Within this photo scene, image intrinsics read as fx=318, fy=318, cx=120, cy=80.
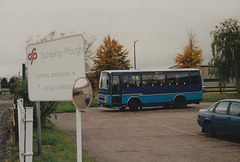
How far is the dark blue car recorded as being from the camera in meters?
10.4

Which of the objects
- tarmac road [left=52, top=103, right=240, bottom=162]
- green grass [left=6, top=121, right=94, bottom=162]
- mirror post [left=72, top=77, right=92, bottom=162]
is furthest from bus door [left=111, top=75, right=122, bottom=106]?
mirror post [left=72, top=77, right=92, bottom=162]

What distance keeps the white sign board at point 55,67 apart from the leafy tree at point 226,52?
28.9m

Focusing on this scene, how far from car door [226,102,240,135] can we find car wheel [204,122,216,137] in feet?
3.47

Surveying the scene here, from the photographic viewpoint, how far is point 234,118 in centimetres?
1041

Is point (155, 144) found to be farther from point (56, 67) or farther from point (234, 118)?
point (56, 67)

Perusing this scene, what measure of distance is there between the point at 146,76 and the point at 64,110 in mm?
6961

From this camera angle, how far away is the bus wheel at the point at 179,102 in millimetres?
25511

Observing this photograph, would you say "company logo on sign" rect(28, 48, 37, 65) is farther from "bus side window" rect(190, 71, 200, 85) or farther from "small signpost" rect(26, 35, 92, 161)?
"bus side window" rect(190, 71, 200, 85)

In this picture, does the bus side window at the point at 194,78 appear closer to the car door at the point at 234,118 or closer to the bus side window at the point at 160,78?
the bus side window at the point at 160,78

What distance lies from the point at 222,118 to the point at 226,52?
23836 mm

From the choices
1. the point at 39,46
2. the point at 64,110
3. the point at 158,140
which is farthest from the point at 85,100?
the point at 64,110

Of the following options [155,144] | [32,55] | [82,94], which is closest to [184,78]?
[155,144]

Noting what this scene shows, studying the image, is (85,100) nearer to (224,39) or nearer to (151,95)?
(151,95)

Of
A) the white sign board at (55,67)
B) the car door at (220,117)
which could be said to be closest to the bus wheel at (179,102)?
the car door at (220,117)
